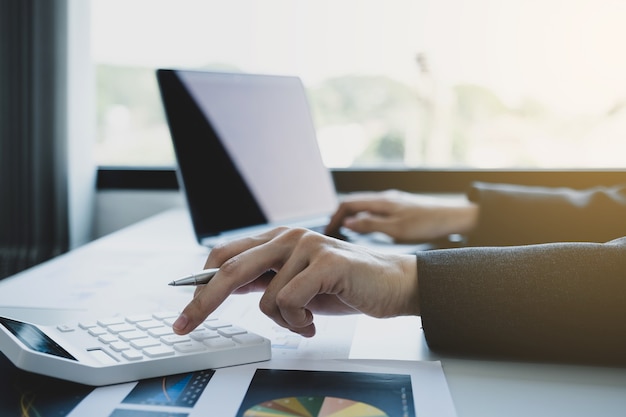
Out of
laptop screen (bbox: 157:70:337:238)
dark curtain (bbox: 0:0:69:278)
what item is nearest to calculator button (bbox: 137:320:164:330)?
laptop screen (bbox: 157:70:337:238)

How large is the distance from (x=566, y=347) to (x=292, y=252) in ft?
0.94

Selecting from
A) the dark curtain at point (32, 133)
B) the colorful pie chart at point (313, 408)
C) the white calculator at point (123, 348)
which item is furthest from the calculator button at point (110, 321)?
the dark curtain at point (32, 133)


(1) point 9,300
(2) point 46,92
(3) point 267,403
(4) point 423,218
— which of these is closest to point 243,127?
(4) point 423,218

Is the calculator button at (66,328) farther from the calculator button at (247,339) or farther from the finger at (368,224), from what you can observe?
the finger at (368,224)

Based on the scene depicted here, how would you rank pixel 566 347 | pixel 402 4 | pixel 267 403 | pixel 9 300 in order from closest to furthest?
1. pixel 267 403
2. pixel 566 347
3. pixel 9 300
4. pixel 402 4

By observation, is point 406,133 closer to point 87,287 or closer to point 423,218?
point 423,218

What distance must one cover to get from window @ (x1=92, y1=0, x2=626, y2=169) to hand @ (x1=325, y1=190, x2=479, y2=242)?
482mm

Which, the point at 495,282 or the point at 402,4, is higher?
the point at 402,4

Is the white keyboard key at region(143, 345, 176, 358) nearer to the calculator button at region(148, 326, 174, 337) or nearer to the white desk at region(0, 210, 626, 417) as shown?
the calculator button at region(148, 326, 174, 337)

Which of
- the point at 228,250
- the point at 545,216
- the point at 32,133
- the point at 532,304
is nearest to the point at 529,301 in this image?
the point at 532,304

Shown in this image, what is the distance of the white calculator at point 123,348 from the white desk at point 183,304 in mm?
103

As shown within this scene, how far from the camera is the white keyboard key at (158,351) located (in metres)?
0.60

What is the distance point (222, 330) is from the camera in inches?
26.7

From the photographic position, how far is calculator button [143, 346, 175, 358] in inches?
23.5
